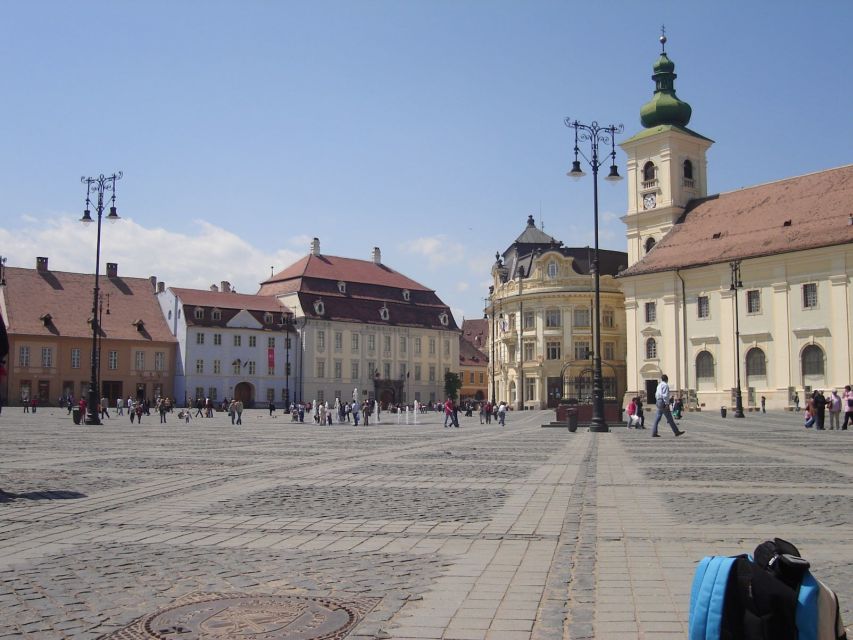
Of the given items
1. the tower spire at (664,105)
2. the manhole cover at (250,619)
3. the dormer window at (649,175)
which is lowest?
the manhole cover at (250,619)

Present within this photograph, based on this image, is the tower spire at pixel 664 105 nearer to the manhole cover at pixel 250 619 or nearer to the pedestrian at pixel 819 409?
the pedestrian at pixel 819 409

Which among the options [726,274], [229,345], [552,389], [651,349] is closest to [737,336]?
[726,274]

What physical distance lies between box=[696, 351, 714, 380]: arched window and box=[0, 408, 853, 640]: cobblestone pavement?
52501 mm

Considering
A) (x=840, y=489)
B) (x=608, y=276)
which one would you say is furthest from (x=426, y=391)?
(x=840, y=489)

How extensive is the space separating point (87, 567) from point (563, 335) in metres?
81.3

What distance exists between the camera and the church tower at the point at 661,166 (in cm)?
7600

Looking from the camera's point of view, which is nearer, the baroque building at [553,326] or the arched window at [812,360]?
the arched window at [812,360]

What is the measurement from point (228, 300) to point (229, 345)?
16.6 feet

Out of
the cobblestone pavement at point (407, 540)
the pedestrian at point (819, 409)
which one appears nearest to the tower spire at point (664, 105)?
the pedestrian at point (819, 409)

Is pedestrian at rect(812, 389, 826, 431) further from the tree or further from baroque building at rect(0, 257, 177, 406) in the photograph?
the tree

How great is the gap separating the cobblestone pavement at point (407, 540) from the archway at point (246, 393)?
69370 millimetres

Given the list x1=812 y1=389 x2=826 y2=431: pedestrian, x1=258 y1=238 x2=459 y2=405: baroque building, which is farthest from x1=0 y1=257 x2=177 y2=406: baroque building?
x1=812 y1=389 x2=826 y2=431: pedestrian

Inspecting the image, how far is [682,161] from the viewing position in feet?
253

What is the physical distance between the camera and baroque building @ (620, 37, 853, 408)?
58.7 m
